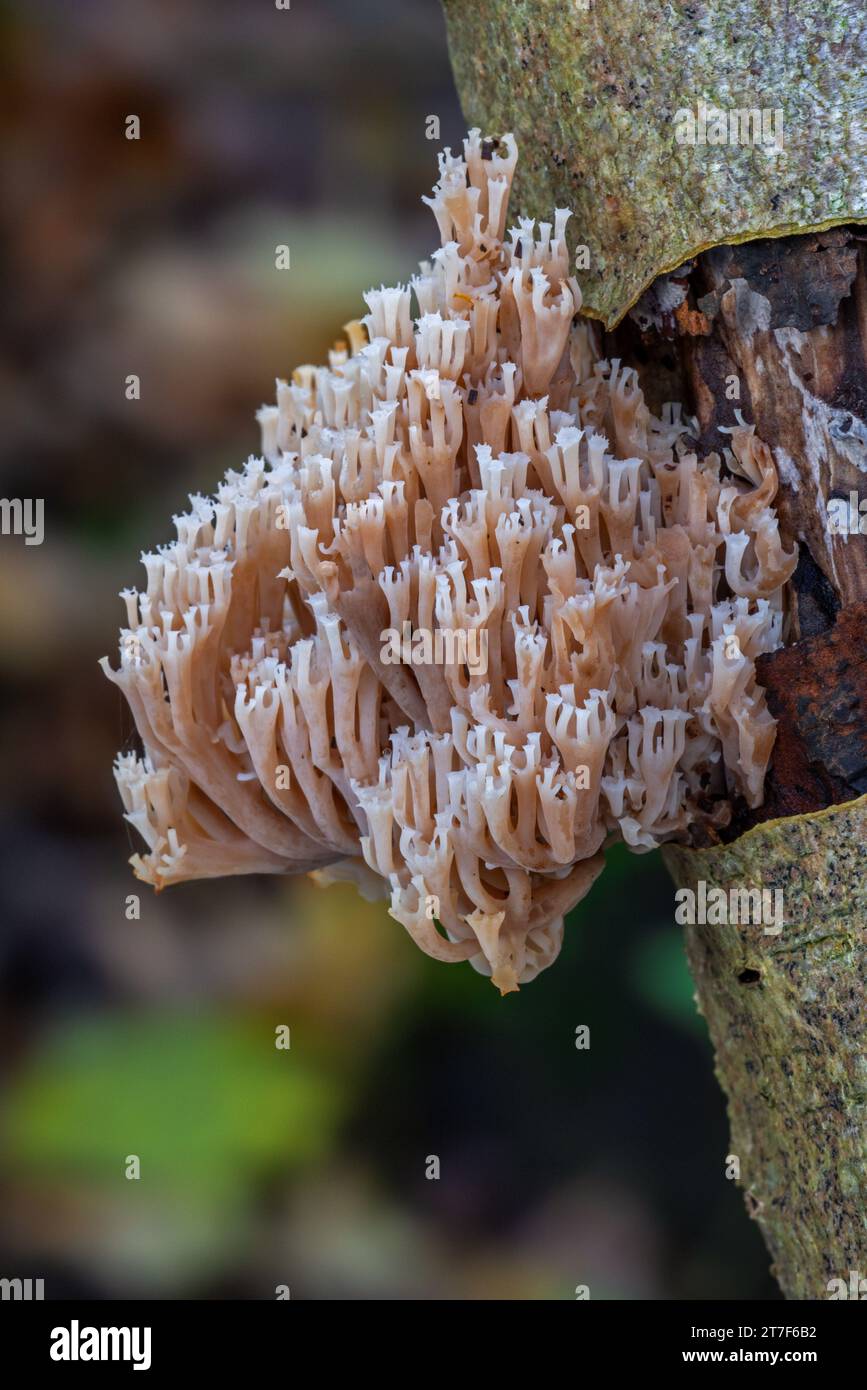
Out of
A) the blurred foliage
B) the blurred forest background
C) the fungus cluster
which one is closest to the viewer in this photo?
the fungus cluster

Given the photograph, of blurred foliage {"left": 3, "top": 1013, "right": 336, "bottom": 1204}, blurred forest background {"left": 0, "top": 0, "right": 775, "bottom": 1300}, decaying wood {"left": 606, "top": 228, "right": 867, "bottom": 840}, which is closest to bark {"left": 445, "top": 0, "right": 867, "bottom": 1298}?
decaying wood {"left": 606, "top": 228, "right": 867, "bottom": 840}

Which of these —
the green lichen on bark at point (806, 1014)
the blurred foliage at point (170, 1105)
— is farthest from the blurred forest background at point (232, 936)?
the green lichen on bark at point (806, 1014)

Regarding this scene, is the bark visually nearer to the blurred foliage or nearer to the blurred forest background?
the blurred forest background

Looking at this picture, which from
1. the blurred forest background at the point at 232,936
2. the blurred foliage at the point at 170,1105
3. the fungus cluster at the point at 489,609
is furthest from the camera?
the blurred forest background at the point at 232,936

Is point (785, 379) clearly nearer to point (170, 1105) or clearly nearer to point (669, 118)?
point (669, 118)

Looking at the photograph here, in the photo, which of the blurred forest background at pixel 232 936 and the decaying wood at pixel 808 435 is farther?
the blurred forest background at pixel 232 936

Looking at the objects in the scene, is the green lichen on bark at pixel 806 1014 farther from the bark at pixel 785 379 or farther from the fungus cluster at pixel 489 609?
the fungus cluster at pixel 489 609

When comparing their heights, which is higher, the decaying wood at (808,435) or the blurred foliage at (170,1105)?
the decaying wood at (808,435)
